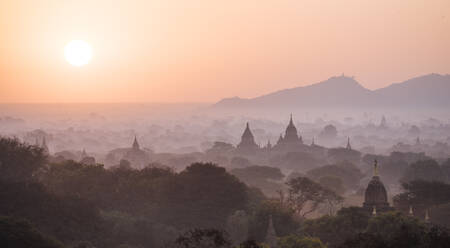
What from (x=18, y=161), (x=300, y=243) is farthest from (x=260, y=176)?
(x=300, y=243)

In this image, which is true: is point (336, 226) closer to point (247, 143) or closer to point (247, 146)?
point (247, 146)

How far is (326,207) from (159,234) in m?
24.7

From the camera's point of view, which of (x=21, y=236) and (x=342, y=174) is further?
(x=342, y=174)

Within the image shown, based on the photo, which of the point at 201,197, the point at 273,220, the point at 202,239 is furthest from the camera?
the point at 201,197

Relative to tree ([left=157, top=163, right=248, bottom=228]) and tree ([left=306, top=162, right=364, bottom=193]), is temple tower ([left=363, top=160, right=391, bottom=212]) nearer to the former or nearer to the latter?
tree ([left=157, top=163, right=248, bottom=228])

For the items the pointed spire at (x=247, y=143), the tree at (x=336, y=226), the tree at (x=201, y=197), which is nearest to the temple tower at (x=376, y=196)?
the tree at (x=336, y=226)

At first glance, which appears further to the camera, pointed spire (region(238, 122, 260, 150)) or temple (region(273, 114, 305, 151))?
pointed spire (region(238, 122, 260, 150))

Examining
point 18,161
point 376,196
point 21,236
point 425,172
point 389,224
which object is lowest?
point 21,236

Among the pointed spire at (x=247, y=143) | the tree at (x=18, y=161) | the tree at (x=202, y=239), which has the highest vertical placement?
the pointed spire at (x=247, y=143)

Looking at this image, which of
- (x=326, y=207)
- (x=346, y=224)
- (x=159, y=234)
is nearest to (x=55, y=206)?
(x=159, y=234)

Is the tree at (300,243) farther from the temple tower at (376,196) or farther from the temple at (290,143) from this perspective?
the temple at (290,143)

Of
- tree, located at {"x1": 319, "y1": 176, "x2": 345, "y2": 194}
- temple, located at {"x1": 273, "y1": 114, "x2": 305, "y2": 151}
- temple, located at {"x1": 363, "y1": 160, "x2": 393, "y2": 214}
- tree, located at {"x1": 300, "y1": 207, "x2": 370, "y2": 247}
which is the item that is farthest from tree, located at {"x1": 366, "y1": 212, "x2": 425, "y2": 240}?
temple, located at {"x1": 273, "y1": 114, "x2": 305, "y2": 151}

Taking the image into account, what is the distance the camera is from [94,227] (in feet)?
135

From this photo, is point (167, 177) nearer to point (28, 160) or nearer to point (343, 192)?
point (28, 160)
